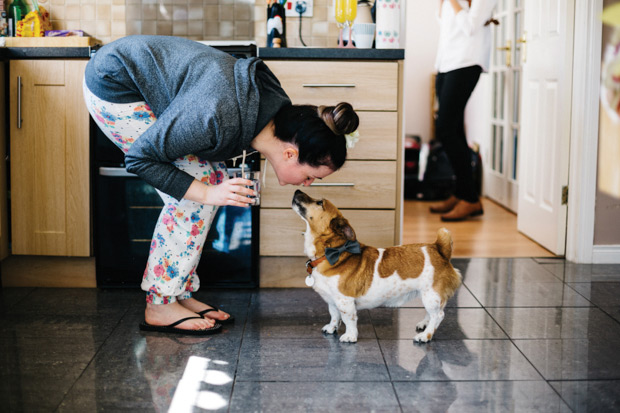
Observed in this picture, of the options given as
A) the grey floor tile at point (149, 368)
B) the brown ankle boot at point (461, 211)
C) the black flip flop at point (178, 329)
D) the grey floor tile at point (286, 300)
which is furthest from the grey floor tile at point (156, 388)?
the brown ankle boot at point (461, 211)

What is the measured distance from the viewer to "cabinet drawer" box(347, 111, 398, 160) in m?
2.86

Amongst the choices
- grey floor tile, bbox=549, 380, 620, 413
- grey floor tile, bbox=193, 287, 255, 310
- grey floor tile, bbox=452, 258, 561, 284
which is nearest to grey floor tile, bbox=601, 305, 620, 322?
grey floor tile, bbox=452, 258, 561, 284

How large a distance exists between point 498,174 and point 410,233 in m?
1.34

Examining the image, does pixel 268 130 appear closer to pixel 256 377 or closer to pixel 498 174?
pixel 256 377

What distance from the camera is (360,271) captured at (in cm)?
227

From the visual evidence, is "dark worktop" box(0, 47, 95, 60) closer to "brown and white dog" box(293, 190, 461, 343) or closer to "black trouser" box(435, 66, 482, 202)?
"brown and white dog" box(293, 190, 461, 343)

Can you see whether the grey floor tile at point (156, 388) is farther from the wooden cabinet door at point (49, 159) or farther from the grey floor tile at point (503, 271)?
the grey floor tile at point (503, 271)

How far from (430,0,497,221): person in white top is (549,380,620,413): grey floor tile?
256 centimetres

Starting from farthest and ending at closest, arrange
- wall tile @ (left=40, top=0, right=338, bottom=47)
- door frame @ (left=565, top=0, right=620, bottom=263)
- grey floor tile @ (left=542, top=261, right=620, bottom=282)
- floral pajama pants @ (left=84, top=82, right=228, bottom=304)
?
wall tile @ (left=40, top=0, right=338, bottom=47) → door frame @ (left=565, top=0, right=620, bottom=263) → grey floor tile @ (left=542, top=261, right=620, bottom=282) → floral pajama pants @ (left=84, top=82, right=228, bottom=304)

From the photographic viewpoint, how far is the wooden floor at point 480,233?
3648mm

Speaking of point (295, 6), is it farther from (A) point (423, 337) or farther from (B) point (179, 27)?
(A) point (423, 337)

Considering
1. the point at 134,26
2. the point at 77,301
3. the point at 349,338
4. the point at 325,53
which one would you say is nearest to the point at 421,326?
the point at 349,338

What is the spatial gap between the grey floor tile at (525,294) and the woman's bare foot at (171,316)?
105 centimetres

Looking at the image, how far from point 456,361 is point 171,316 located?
0.92m
